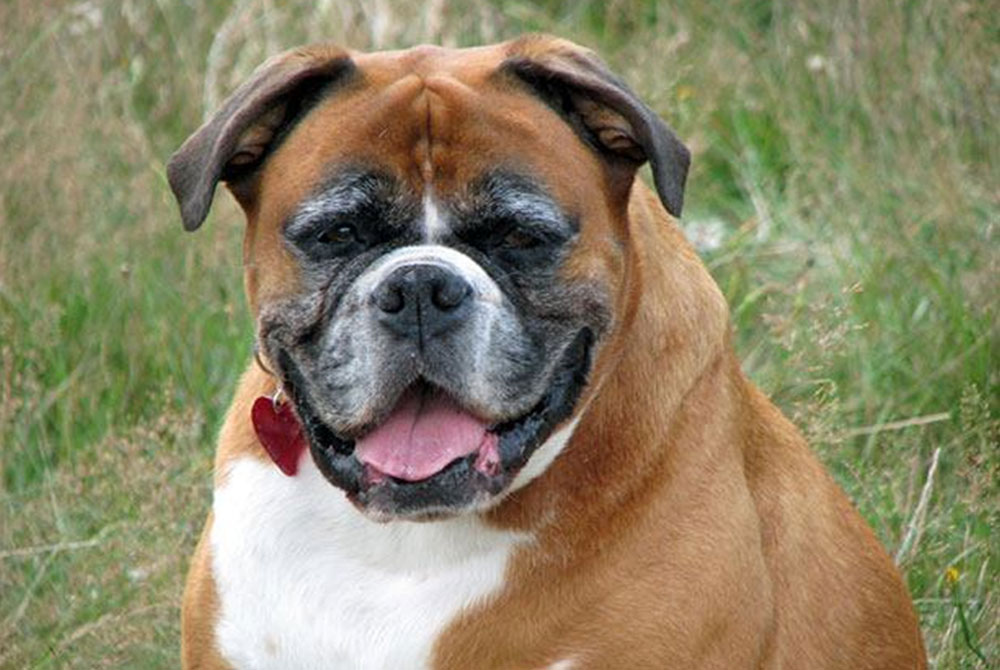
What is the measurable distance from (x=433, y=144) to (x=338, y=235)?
0.23 m

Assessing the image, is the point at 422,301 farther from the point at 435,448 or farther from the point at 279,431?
the point at 279,431

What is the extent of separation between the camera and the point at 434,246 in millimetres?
4047

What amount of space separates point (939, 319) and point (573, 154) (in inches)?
94.4

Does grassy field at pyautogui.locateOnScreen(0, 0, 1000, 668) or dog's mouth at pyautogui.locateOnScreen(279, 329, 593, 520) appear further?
grassy field at pyautogui.locateOnScreen(0, 0, 1000, 668)

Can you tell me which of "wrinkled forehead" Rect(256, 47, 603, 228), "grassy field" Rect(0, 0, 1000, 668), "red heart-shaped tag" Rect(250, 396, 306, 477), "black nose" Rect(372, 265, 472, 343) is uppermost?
"wrinkled forehead" Rect(256, 47, 603, 228)

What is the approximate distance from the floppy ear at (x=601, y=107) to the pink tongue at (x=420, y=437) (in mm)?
525

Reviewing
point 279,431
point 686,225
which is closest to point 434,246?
point 279,431

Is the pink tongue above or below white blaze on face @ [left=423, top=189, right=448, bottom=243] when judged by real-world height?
below

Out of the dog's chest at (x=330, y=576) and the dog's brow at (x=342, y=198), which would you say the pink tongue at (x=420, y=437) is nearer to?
the dog's chest at (x=330, y=576)

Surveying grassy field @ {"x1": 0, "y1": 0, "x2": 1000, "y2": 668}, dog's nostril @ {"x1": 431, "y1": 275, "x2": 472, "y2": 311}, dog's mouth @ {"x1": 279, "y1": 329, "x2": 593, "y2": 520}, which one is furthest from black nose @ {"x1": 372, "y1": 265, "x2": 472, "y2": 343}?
grassy field @ {"x1": 0, "y1": 0, "x2": 1000, "y2": 668}

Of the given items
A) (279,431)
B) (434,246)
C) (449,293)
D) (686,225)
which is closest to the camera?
(449,293)

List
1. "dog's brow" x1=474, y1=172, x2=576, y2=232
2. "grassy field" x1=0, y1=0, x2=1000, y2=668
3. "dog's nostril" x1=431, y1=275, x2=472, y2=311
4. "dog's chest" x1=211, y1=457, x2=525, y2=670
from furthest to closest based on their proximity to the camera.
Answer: "grassy field" x1=0, y1=0, x2=1000, y2=668
"dog's chest" x1=211, y1=457, x2=525, y2=670
"dog's brow" x1=474, y1=172, x2=576, y2=232
"dog's nostril" x1=431, y1=275, x2=472, y2=311

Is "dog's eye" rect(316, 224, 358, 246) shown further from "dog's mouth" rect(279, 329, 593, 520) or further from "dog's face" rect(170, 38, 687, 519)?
"dog's mouth" rect(279, 329, 593, 520)

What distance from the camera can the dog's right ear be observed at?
4.05 m
